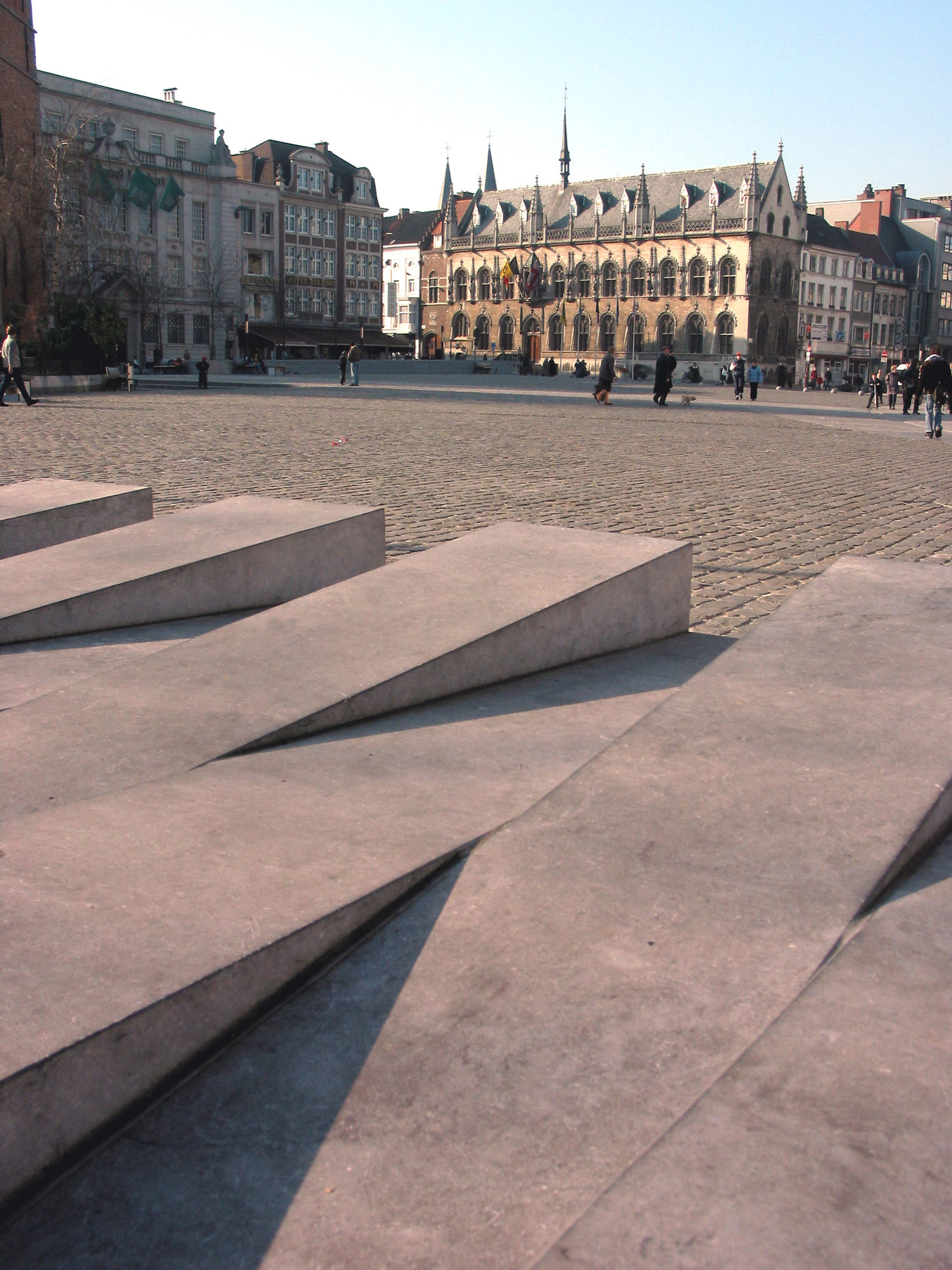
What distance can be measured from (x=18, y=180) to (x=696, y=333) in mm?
64757

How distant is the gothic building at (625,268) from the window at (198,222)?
2725 cm

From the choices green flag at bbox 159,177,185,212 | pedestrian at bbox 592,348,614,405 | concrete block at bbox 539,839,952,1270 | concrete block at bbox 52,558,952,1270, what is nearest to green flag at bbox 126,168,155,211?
green flag at bbox 159,177,185,212

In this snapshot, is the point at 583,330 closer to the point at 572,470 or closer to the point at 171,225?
the point at 171,225

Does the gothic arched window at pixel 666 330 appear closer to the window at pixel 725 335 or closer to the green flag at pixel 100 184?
the window at pixel 725 335

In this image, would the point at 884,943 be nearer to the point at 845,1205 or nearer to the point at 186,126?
the point at 845,1205

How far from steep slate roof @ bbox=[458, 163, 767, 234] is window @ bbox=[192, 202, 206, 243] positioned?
123 ft

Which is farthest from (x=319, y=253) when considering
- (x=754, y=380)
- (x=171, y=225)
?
(x=754, y=380)

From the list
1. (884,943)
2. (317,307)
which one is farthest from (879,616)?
(317,307)

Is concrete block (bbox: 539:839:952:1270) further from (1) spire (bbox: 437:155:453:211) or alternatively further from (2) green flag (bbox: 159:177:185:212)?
(1) spire (bbox: 437:155:453:211)

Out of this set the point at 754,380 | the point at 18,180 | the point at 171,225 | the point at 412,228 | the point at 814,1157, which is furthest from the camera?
the point at 412,228

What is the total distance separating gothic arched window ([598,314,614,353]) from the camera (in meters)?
94.9

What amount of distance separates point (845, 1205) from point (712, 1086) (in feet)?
1.00

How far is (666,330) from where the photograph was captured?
9238cm

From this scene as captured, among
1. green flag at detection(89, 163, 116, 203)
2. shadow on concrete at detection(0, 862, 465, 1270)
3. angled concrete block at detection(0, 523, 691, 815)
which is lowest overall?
shadow on concrete at detection(0, 862, 465, 1270)
